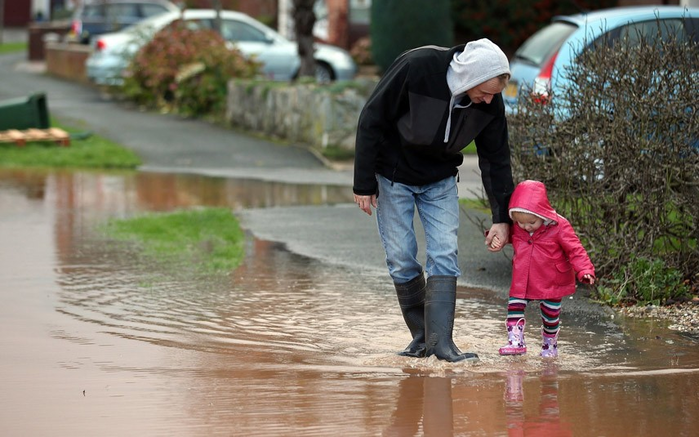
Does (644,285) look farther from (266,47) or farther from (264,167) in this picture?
(266,47)

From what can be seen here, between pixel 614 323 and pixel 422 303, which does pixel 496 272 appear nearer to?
pixel 614 323

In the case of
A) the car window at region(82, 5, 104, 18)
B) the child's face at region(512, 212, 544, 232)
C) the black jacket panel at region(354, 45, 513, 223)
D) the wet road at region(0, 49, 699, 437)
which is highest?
the car window at region(82, 5, 104, 18)

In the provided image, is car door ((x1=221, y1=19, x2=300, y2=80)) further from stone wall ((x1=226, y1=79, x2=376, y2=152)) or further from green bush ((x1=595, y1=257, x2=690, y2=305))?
green bush ((x1=595, y1=257, x2=690, y2=305))

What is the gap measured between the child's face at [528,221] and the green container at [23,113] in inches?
424

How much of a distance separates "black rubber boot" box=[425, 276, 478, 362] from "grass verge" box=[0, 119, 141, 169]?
885 cm

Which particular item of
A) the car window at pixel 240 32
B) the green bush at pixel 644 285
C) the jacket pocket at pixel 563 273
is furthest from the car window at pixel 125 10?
the jacket pocket at pixel 563 273

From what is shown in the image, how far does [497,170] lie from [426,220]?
1.38ft

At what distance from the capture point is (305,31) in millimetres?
18016

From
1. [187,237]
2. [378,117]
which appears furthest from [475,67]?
[187,237]

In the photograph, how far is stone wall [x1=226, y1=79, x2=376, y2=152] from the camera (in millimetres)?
14742

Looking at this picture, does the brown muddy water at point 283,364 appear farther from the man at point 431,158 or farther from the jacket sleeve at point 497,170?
the jacket sleeve at point 497,170

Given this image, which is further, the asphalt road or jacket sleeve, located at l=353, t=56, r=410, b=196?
the asphalt road

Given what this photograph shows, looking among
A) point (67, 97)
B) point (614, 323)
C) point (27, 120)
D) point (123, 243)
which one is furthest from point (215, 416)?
point (67, 97)

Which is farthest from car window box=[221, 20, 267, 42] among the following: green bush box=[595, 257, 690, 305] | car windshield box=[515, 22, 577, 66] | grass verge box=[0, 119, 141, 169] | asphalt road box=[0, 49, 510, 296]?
green bush box=[595, 257, 690, 305]
